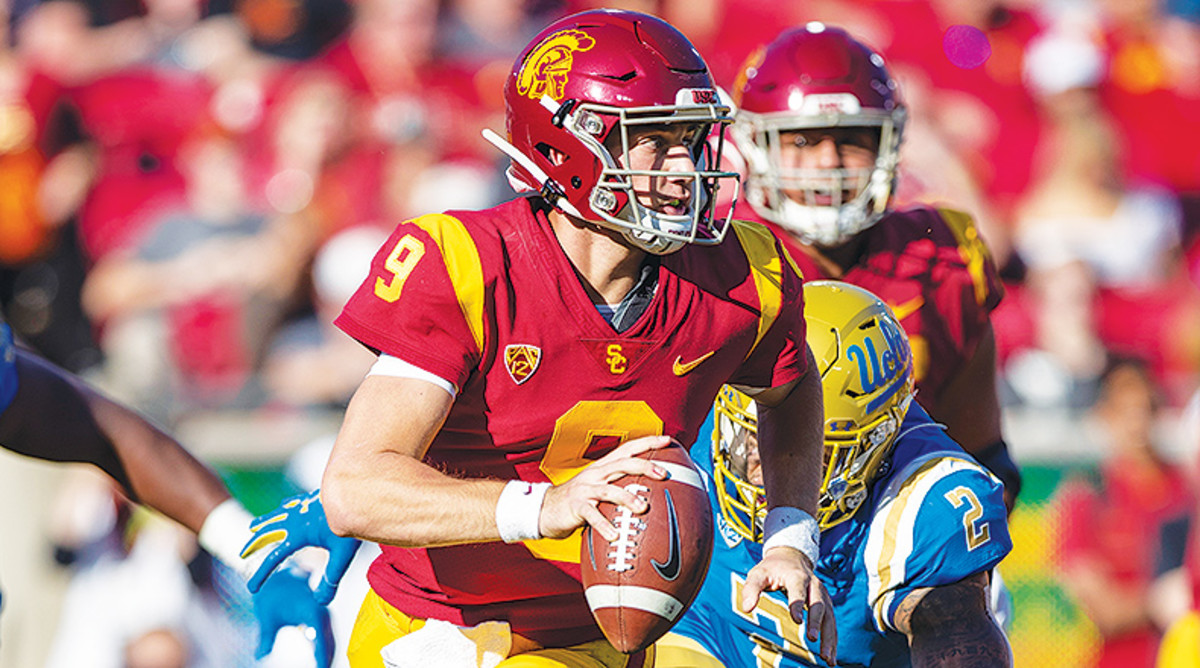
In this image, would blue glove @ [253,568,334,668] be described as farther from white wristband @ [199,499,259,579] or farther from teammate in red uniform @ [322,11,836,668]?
teammate in red uniform @ [322,11,836,668]

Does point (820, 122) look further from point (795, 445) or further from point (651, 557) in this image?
point (651, 557)

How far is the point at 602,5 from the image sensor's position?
27.2ft

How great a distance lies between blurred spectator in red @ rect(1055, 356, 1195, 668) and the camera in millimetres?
5910

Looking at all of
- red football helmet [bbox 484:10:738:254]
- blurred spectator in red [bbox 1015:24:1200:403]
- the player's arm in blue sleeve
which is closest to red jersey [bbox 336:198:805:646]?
red football helmet [bbox 484:10:738:254]

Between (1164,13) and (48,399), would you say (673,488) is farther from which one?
(1164,13)

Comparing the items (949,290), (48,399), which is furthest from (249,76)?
(949,290)

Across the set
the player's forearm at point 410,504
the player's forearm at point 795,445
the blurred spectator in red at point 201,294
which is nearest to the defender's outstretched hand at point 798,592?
the player's forearm at point 795,445

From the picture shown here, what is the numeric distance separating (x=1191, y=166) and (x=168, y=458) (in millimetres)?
6194

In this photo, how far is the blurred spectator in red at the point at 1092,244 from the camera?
21.9ft

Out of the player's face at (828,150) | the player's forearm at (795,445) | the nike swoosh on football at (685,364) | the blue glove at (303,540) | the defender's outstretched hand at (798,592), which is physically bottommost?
the blue glove at (303,540)

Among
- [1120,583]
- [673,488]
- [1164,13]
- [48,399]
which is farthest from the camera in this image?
[1164,13]

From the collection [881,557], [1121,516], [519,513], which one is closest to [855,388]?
[881,557]

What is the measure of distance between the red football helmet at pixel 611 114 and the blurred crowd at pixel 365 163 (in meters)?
3.40

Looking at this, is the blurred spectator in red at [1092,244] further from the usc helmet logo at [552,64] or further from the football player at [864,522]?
the usc helmet logo at [552,64]
